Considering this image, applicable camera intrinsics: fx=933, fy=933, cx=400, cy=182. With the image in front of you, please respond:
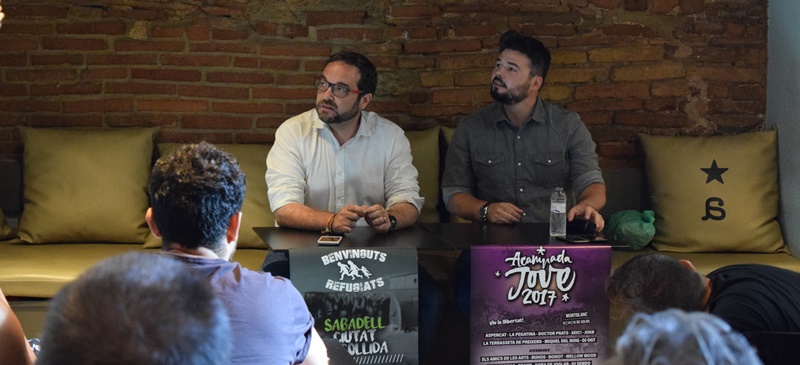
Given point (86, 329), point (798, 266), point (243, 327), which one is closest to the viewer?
point (86, 329)

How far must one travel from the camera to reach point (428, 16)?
462cm

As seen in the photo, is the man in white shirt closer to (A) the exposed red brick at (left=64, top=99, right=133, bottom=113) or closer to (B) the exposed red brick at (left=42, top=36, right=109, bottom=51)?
(A) the exposed red brick at (left=64, top=99, right=133, bottom=113)

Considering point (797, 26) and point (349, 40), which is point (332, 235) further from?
point (797, 26)

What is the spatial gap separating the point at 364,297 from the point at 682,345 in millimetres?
2229

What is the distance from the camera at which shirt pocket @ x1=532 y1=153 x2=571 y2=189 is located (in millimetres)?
4168

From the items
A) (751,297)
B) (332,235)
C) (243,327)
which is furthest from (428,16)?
(243,327)

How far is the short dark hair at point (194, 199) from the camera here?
6.81ft

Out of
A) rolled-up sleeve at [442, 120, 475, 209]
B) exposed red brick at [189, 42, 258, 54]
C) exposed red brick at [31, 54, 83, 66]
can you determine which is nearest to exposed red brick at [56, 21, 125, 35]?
exposed red brick at [31, 54, 83, 66]

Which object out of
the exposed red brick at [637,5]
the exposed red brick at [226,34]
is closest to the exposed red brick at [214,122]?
the exposed red brick at [226,34]

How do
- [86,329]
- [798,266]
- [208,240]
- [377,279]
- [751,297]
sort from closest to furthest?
[86,329] < [208,240] < [751,297] < [377,279] < [798,266]

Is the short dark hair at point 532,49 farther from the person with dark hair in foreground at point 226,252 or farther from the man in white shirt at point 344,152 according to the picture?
the person with dark hair in foreground at point 226,252

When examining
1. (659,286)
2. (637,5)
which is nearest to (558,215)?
(659,286)

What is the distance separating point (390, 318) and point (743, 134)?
7.28ft

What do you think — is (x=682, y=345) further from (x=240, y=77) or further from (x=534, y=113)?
(x=240, y=77)
